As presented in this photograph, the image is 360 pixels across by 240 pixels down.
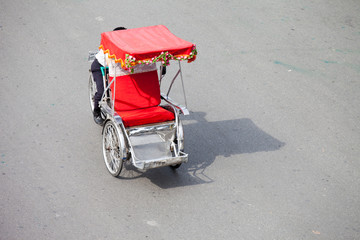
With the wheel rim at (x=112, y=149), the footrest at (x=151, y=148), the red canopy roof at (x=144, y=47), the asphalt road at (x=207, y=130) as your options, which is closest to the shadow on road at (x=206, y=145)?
the asphalt road at (x=207, y=130)

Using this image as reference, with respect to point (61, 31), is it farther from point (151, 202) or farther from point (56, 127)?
point (151, 202)

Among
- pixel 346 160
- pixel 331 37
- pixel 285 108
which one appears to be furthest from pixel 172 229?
pixel 331 37

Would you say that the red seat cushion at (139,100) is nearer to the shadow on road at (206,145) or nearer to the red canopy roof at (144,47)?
the red canopy roof at (144,47)

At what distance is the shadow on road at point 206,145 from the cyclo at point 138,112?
9.6 inches

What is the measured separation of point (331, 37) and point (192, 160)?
600 centimetres

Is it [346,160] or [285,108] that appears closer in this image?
[346,160]

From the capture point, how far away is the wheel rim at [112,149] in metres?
6.49

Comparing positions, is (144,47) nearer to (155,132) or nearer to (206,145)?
(155,132)

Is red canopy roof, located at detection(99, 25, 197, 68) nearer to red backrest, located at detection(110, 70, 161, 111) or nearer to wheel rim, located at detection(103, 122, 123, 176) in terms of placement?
red backrest, located at detection(110, 70, 161, 111)

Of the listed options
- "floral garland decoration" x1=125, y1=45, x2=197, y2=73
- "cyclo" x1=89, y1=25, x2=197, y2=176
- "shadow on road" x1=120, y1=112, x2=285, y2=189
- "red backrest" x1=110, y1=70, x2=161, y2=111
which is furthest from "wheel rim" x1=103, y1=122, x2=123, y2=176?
"floral garland decoration" x1=125, y1=45, x2=197, y2=73

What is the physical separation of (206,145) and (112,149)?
1.62 m

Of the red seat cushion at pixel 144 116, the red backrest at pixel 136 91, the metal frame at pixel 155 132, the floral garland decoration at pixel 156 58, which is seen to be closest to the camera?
the floral garland decoration at pixel 156 58

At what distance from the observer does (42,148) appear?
23.6 ft

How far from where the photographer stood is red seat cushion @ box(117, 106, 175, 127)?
6617mm
